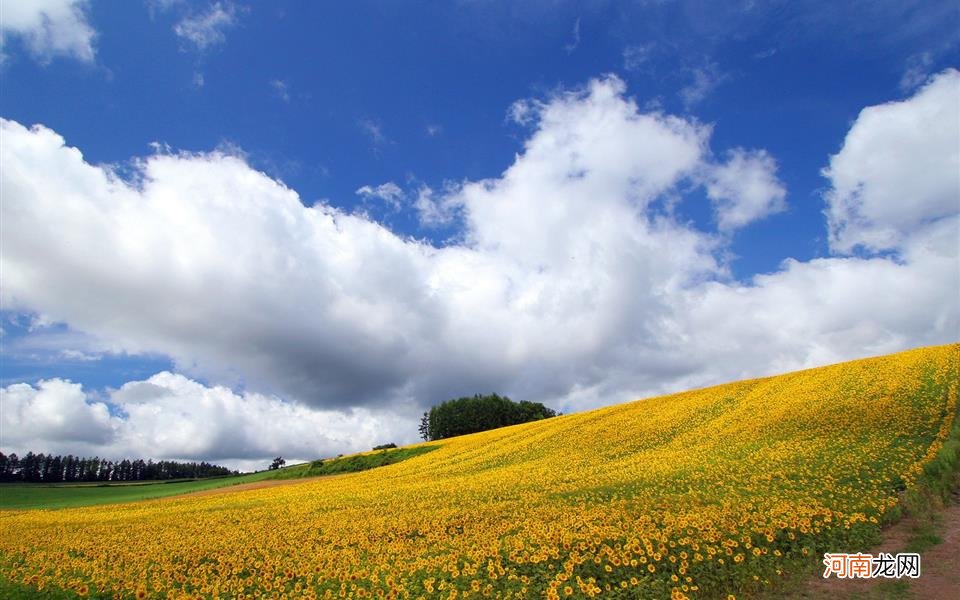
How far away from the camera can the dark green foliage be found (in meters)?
128

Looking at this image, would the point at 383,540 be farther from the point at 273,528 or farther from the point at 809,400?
the point at 809,400

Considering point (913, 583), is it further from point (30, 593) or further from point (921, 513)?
point (30, 593)

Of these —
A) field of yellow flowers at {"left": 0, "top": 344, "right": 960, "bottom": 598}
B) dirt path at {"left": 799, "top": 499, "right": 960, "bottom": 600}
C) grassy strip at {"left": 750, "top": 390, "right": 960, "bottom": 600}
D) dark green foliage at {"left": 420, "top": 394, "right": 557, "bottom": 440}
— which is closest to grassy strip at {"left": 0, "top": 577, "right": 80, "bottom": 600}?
field of yellow flowers at {"left": 0, "top": 344, "right": 960, "bottom": 598}

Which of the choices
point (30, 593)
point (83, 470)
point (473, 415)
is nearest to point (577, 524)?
point (30, 593)

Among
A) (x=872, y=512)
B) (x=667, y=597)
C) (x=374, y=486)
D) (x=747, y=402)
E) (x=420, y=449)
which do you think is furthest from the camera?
(x=420, y=449)

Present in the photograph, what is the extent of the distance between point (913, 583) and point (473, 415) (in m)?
120

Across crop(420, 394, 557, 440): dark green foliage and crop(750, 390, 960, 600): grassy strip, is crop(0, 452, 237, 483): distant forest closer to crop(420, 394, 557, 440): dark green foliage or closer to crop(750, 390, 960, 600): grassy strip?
crop(420, 394, 557, 440): dark green foliage

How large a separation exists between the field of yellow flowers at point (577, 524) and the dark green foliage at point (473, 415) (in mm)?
96947

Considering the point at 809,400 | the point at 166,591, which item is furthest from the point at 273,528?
the point at 809,400

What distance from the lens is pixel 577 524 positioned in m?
13.5

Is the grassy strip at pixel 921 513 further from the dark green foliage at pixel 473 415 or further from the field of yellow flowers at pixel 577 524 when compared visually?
the dark green foliage at pixel 473 415

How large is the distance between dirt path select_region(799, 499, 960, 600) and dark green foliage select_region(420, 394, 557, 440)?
383ft

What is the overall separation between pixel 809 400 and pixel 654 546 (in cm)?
2512

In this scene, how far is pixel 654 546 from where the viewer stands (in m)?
11.6
